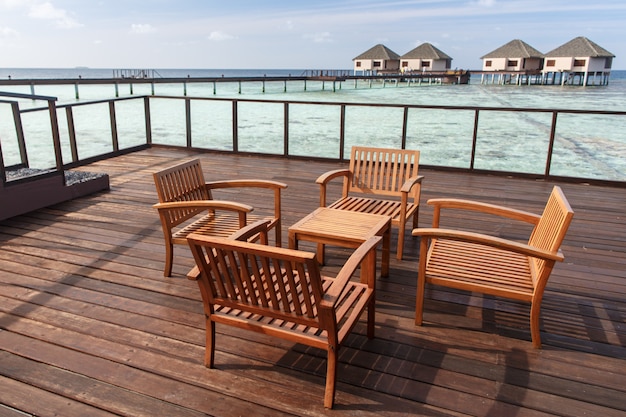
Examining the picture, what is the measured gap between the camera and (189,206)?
3020 mm

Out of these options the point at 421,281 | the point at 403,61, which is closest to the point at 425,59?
the point at 403,61

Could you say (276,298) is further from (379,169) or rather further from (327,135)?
(327,135)

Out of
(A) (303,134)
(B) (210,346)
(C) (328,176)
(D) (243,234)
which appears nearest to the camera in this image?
(B) (210,346)

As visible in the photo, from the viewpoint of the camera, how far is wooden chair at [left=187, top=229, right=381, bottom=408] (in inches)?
71.0

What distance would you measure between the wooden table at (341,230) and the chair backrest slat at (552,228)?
915 millimetres

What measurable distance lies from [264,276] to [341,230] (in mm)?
1153

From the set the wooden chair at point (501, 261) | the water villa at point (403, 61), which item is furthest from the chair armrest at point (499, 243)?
the water villa at point (403, 61)

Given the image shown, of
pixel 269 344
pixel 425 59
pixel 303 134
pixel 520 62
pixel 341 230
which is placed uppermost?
pixel 425 59

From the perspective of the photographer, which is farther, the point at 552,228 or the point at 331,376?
the point at 552,228

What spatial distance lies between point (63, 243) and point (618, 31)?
6910cm

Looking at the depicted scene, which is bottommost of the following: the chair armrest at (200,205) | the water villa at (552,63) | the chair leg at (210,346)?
the chair leg at (210,346)

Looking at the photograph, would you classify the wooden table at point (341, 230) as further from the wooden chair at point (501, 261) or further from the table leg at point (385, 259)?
the wooden chair at point (501, 261)

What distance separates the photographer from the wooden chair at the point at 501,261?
233 centimetres

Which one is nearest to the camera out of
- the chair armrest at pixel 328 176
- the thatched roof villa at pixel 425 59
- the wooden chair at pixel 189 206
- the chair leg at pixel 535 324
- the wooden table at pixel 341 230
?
the chair leg at pixel 535 324
